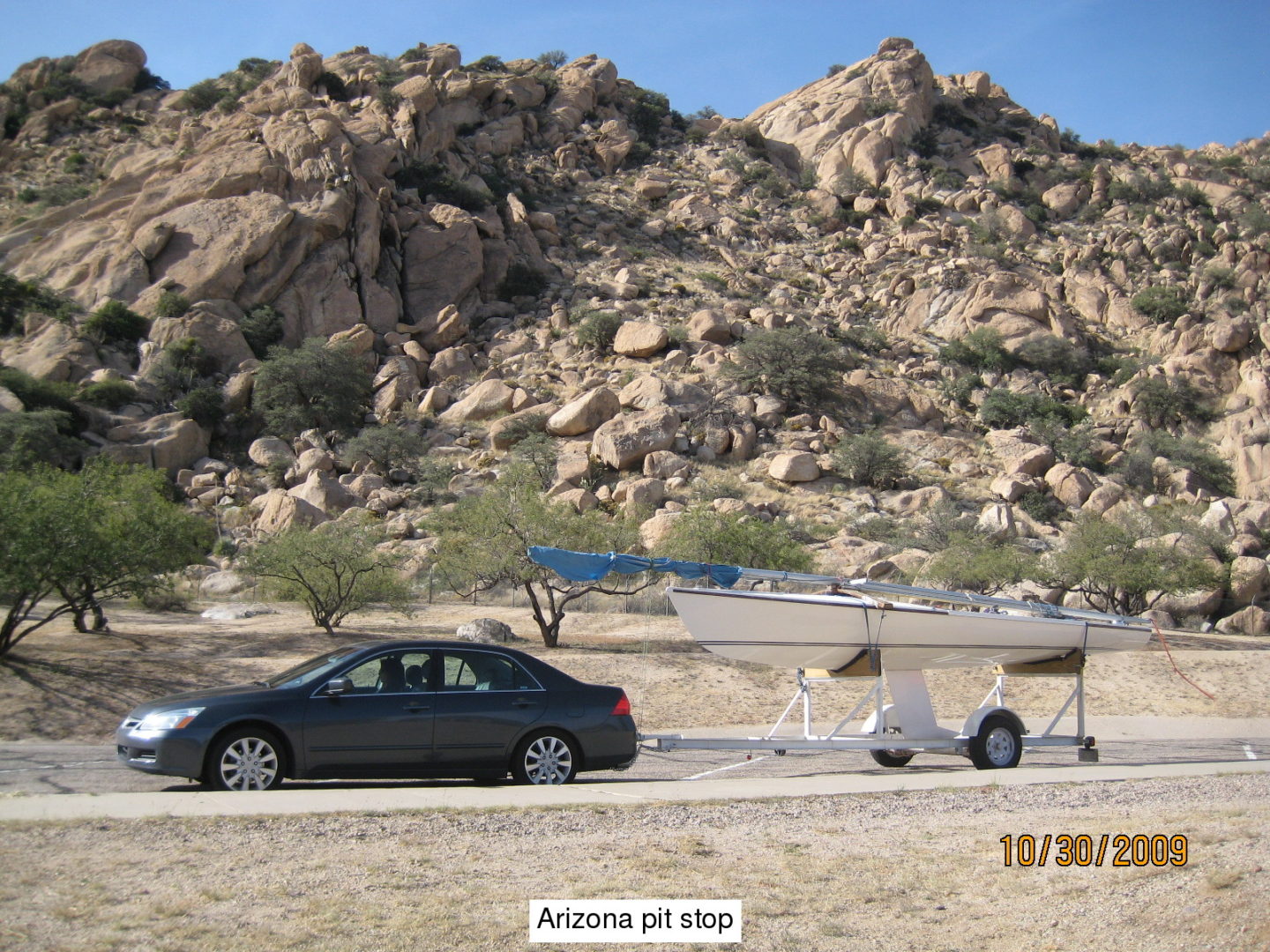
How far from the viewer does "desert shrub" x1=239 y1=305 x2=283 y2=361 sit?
156ft

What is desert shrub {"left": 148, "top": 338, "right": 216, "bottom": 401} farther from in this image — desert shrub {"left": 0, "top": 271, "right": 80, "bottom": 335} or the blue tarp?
the blue tarp

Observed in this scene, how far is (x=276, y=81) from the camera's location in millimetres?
58250

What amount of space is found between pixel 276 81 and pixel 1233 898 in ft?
210

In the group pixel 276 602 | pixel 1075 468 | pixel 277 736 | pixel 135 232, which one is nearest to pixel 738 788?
pixel 277 736

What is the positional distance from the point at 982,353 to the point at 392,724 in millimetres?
45624

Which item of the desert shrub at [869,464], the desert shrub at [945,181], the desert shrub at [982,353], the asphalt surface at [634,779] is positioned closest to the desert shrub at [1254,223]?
the desert shrub at [945,181]

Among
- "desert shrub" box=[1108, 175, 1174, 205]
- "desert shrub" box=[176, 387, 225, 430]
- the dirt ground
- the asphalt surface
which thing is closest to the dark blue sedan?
the asphalt surface

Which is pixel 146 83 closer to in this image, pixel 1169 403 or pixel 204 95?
pixel 204 95

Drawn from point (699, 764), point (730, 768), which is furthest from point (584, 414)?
point (730, 768)

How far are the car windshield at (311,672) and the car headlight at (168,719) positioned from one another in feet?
2.59

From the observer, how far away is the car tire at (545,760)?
9.00 metres

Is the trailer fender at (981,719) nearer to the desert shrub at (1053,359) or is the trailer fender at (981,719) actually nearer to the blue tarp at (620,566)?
the blue tarp at (620,566)

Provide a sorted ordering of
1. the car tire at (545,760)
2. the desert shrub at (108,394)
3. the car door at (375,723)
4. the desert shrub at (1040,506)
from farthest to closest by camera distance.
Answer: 1. the desert shrub at (108,394)
2. the desert shrub at (1040,506)
3. the car tire at (545,760)
4. the car door at (375,723)
